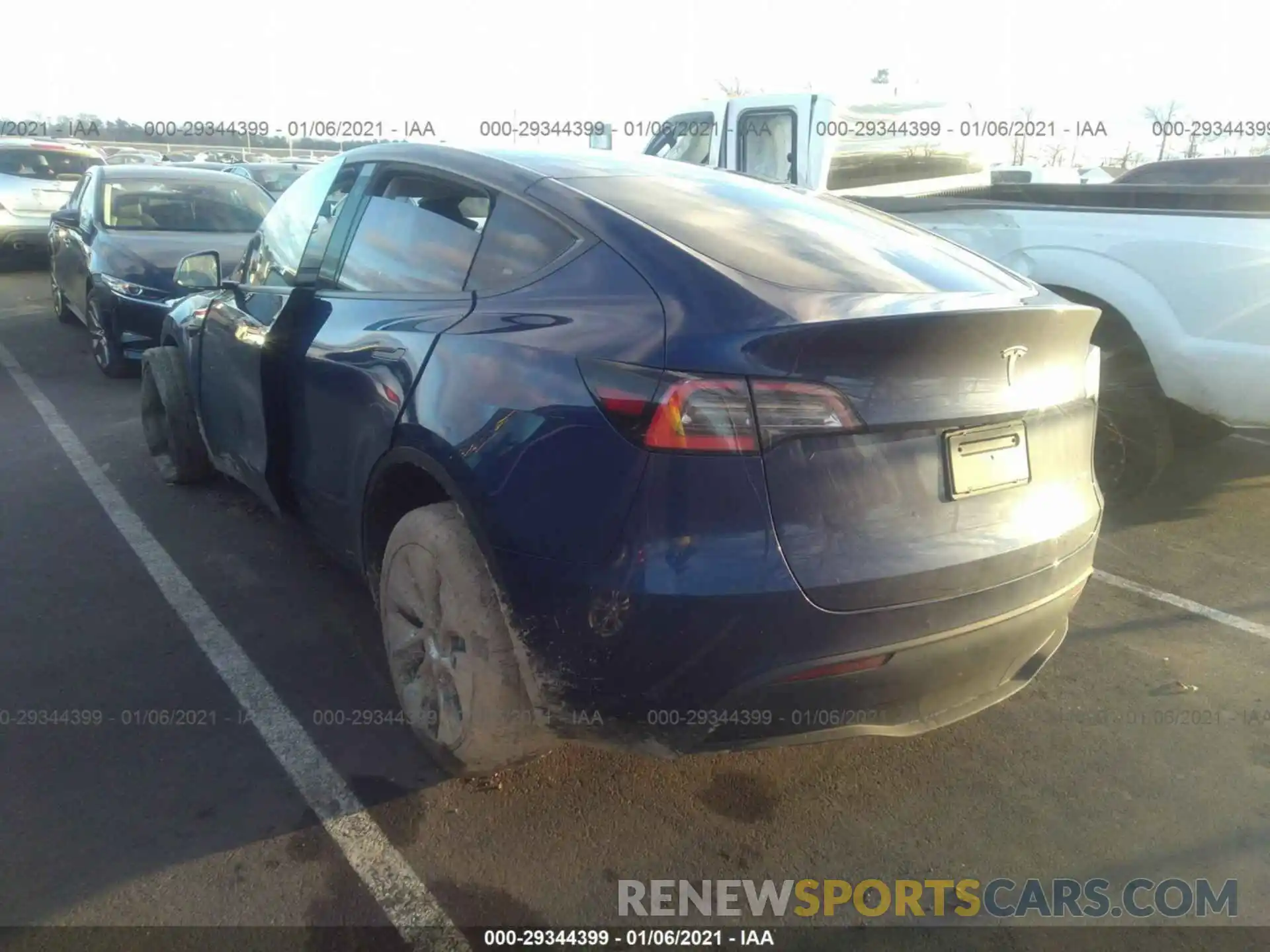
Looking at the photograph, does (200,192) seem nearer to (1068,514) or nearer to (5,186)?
(5,186)

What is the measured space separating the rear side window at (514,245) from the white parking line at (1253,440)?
18.2 feet

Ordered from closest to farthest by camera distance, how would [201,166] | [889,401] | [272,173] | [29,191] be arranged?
1. [889,401]
2. [29,191]
3. [201,166]
4. [272,173]

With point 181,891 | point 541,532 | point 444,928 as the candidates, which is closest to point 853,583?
point 541,532

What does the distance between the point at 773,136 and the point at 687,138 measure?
1.14 meters

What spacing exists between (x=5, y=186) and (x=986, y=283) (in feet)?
45.9

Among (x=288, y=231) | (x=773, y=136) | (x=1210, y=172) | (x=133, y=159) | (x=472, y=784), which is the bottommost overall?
(x=472, y=784)

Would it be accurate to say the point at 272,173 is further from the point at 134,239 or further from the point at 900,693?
the point at 900,693

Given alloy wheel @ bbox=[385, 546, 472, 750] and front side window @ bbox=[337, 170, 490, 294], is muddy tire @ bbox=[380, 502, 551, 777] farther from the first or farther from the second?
front side window @ bbox=[337, 170, 490, 294]

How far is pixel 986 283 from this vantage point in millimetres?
2871

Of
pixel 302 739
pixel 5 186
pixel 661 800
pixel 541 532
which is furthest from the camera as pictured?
pixel 5 186

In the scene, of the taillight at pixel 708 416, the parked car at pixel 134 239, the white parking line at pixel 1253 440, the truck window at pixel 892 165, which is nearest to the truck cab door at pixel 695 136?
the truck window at pixel 892 165

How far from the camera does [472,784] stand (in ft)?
9.91

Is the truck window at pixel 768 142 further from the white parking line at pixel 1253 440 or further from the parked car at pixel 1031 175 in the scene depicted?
the white parking line at pixel 1253 440

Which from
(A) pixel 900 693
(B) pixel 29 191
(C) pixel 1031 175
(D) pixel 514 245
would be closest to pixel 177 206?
(B) pixel 29 191
